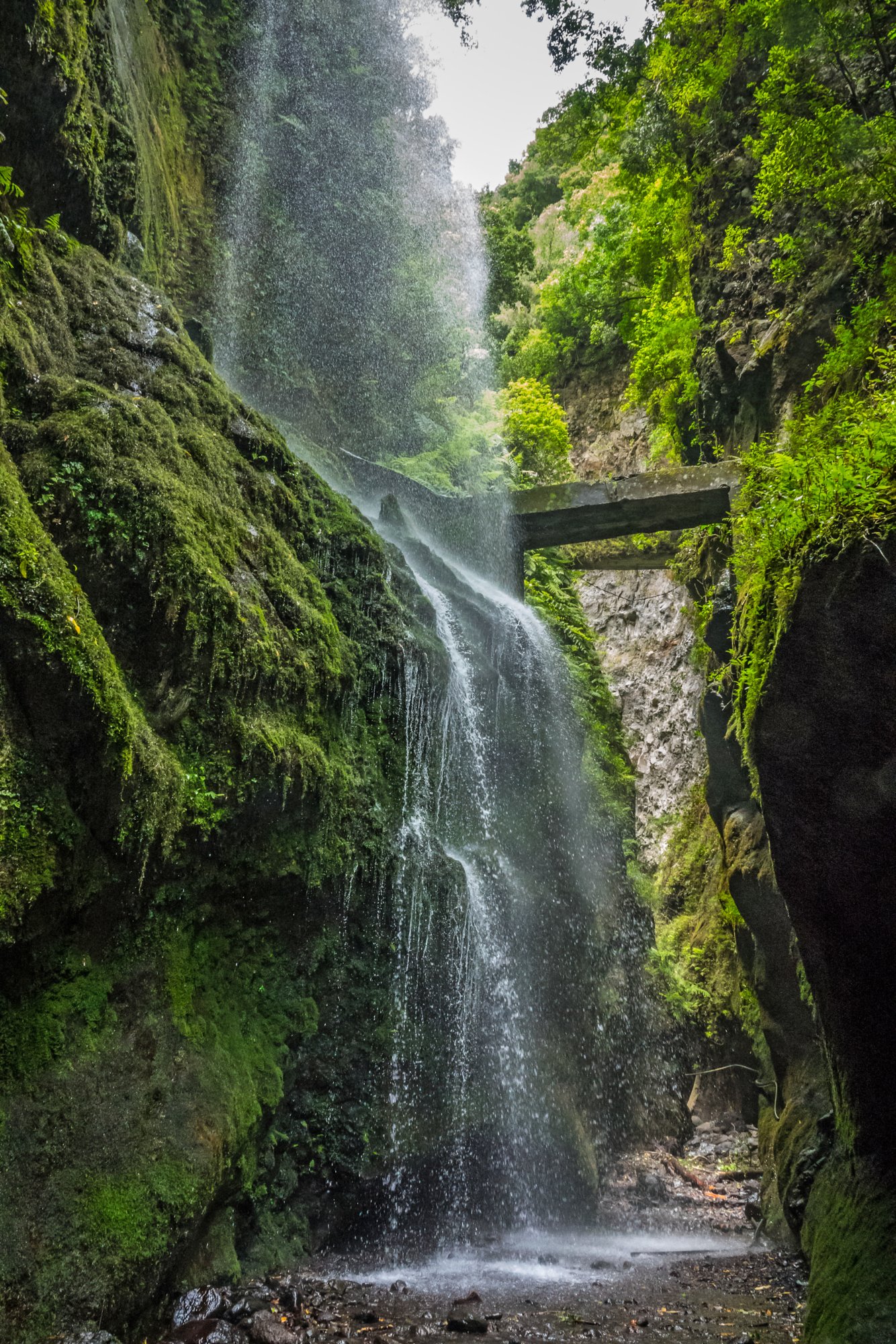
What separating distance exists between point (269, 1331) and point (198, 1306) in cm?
54

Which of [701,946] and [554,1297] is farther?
[701,946]

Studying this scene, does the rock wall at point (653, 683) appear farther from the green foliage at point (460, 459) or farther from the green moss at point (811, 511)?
the green moss at point (811, 511)

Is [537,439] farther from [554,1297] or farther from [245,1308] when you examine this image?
[245,1308]

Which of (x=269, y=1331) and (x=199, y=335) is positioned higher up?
(x=199, y=335)

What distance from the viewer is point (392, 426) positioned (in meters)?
15.9

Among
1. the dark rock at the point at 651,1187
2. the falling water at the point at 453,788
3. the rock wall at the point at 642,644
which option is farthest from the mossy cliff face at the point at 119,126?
the dark rock at the point at 651,1187

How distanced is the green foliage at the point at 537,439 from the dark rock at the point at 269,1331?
48.3 ft

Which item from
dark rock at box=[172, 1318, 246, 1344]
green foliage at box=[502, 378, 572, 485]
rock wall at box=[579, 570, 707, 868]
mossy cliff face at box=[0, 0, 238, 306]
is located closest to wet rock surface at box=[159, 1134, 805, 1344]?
dark rock at box=[172, 1318, 246, 1344]

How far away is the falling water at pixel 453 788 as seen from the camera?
23.9ft

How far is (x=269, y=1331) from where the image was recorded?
420 cm

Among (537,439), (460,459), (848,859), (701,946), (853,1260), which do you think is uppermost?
(537,439)

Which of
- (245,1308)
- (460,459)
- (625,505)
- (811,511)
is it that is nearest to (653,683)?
(460,459)

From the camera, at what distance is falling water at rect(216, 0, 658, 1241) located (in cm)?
729

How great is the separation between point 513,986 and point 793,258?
Result: 8.39m
